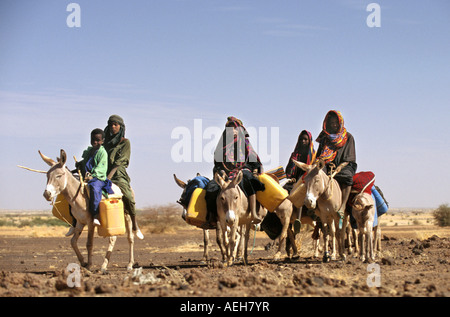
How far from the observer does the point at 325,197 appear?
635 inches

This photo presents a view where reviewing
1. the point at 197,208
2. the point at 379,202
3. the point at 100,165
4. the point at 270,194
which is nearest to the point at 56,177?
the point at 100,165

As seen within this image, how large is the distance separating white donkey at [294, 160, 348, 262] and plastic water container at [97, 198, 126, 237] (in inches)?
170

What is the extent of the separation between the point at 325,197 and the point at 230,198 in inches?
92.9

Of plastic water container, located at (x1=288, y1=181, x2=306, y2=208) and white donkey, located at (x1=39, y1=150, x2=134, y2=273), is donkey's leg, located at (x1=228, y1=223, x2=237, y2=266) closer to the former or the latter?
plastic water container, located at (x1=288, y1=181, x2=306, y2=208)

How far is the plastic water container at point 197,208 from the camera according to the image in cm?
1627

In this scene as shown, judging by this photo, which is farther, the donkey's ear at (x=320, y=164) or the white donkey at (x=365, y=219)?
the donkey's ear at (x=320, y=164)

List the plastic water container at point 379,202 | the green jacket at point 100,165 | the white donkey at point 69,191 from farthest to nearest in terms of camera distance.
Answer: the plastic water container at point 379,202 < the green jacket at point 100,165 < the white donkey at point 69,191

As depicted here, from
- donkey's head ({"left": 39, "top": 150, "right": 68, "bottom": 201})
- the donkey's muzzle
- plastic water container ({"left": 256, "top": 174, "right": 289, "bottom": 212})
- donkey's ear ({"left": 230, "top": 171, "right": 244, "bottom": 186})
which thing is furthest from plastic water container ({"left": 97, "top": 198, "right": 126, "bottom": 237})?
plastic water container ({"left": 256, "top": 174, "right": 289, "bottom": 212})

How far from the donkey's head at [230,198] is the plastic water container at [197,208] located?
0.54m

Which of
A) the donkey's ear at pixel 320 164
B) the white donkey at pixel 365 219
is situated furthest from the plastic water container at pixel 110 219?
the white donkey at pixel 365 219

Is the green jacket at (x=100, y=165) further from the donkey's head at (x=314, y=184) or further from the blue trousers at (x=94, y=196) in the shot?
the donkey's head at (x=314, y=184)

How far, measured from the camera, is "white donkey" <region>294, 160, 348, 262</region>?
51.7 feet
